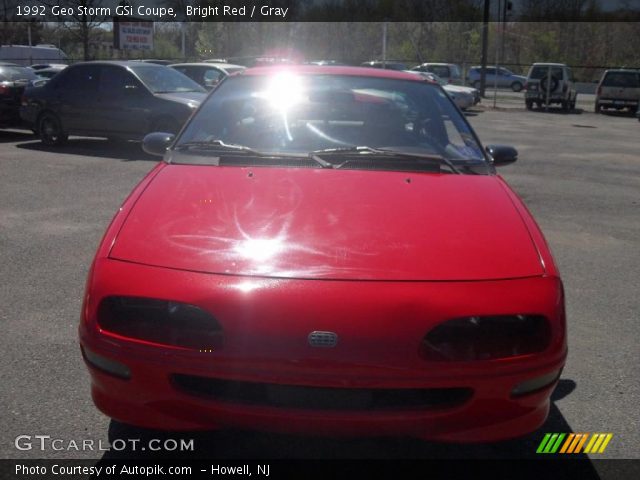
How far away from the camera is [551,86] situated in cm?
2947

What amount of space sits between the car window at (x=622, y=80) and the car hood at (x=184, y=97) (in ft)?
67.1

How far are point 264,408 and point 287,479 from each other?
52 centimetres

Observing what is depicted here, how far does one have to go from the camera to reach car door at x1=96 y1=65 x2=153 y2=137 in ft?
41.6

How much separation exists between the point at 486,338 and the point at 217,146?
1850 mm

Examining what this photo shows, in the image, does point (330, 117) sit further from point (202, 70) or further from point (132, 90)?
point (202, 70)

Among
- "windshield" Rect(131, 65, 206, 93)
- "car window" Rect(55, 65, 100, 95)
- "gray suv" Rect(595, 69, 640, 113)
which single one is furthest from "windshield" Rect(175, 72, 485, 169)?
"gray suv" Rect(595, 69, 640, 113)

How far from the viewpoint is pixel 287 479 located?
9.36 feet

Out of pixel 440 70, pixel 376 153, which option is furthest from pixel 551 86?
pixel 376 153

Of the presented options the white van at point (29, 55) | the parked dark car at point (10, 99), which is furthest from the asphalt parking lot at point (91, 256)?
the white van at point (29, 55)

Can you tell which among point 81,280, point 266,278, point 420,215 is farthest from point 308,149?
point 81,280

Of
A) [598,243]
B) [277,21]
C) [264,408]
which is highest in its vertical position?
[277,21]

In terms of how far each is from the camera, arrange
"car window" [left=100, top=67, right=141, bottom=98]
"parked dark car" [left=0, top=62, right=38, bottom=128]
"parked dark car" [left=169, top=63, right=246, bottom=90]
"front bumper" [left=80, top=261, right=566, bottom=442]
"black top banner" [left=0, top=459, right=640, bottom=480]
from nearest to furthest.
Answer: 1. "front bumper" [left=80, top=261, right=566, bottom=442]
2. "black top banner" [left=0, top=459, right=640, bottom=480]
3. "car window" [left=100, top=67, right=141, bottom=98]
4. "parked dark car" [left=0, top=62, right=38, bottom=128]
5. "parked dark car" [left=169, top=63, right=246, bottom=90]

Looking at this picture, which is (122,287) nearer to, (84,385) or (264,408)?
(264,408)

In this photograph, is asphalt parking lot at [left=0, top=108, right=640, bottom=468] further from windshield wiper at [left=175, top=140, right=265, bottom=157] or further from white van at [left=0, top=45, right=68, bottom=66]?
white van at [left=0, top=45, right=68, bottom=66]
